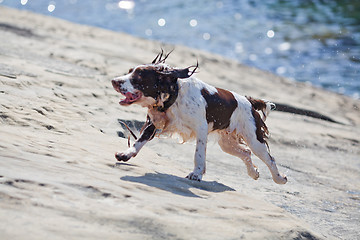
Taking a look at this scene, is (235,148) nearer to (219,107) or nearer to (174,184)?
(219,107)

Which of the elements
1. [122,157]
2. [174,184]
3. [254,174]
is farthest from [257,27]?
[174,184]

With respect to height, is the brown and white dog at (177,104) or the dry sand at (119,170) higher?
the brown and white dog at (177,104)

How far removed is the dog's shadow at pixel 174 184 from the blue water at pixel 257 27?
12.3 m

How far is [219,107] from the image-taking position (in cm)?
602

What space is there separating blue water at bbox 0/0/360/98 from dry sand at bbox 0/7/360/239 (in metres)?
6.63

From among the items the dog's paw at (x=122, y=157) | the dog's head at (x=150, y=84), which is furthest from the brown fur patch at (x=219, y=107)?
the dog's paw at (x=122, y=157)

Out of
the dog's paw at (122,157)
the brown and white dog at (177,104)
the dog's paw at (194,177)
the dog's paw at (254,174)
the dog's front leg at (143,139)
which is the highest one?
the brown and white dog at (177,104)

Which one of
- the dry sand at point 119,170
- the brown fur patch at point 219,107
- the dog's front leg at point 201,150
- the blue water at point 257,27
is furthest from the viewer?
the blue water at point 257,27

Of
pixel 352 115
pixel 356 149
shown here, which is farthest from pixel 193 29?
pixel 356 149

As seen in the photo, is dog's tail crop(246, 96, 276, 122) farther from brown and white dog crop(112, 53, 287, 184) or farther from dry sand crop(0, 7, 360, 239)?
dry sand crop(0, 7, 360, 239)

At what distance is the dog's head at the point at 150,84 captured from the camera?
5529mm

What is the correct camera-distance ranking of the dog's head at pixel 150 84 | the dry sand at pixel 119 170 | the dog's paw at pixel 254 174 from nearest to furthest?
the dry sand at pixel 119 170, the dog's head at pixel 150 84, the dog's paw at pixel 254 174

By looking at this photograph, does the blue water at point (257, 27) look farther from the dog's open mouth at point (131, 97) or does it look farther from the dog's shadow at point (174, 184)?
the dog's open mouth at point (131, 97)

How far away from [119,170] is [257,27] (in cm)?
1973
